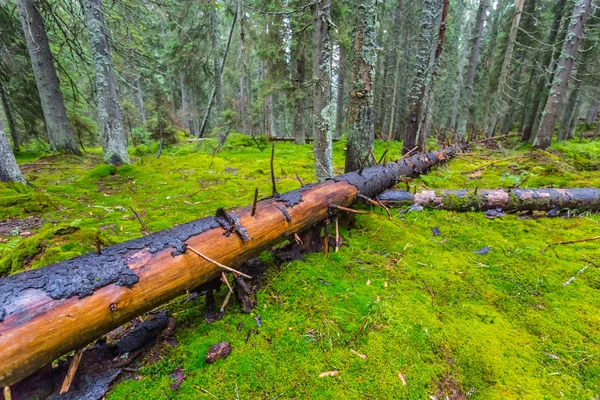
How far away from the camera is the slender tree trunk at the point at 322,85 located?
4109 millimetres

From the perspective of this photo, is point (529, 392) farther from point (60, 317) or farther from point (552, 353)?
point (60, 317)

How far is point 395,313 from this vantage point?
2115 millimetres

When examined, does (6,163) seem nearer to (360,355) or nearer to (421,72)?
(360,355)

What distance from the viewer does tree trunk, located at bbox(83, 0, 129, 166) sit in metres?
6.29

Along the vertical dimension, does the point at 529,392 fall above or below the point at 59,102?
below

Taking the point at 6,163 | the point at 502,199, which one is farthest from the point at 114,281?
the point at 6,163

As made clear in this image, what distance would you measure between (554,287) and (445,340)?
1462 mm

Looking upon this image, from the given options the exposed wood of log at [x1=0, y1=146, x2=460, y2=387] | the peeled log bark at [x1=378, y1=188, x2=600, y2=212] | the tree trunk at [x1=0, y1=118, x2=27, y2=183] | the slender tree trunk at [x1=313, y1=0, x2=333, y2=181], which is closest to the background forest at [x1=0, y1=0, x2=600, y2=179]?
the slender tree trunk at [x1=313, y1=0, x2=333, y2=181]

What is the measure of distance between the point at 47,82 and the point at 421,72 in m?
11.2

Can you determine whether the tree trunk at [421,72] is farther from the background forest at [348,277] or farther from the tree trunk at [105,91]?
the tree trunk at [105,91]

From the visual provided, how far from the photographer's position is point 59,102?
8211 mm

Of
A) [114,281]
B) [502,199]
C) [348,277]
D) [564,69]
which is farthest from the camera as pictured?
[564,69]

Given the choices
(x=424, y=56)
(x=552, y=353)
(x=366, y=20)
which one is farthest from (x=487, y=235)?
(x=424, y=56)

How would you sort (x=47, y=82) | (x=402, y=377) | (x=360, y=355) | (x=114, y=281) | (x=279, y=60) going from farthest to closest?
(x=279, y=60), (x=47, y=82), (x=360, y=355), (x=402, y=377), (x=114, y=281)
